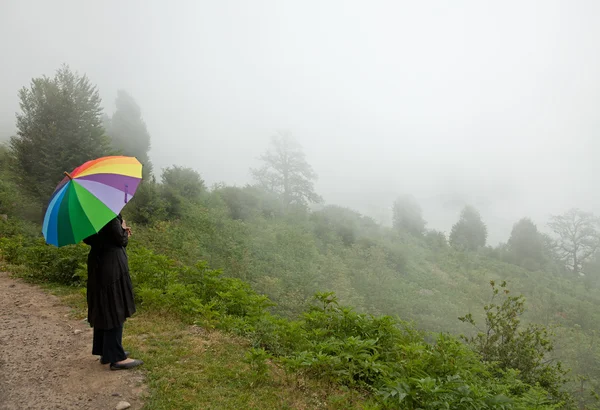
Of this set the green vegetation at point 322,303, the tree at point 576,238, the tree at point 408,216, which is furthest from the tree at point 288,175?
the tree at point 576,238

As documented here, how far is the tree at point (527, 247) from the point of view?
34.8 metres

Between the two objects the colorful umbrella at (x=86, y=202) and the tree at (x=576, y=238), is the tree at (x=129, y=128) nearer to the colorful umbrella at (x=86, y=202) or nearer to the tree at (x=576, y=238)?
the colorful umbrella at (x=86, y=202)

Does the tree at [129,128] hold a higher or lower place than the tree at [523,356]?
higher

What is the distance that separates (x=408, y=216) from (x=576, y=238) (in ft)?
62.6

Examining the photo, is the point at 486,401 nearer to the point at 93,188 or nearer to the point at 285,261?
the point at 93,188

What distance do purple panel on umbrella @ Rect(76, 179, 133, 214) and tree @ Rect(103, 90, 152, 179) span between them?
2644 cm

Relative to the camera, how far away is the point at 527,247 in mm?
35688

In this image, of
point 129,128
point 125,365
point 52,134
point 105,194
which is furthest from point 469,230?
point 105,194

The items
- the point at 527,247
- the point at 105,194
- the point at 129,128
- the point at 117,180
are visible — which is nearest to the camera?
the point at 105,194

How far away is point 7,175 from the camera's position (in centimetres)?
1858

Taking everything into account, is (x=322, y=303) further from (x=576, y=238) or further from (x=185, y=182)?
(x=576, y=238)

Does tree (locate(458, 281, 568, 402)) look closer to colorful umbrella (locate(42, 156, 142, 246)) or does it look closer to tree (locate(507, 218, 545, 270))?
colorful umbrella (locate(42, 156, 142, 246))

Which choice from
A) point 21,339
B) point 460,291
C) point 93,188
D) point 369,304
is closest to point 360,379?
point 93,188

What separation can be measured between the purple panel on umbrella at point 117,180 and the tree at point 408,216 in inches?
1567
